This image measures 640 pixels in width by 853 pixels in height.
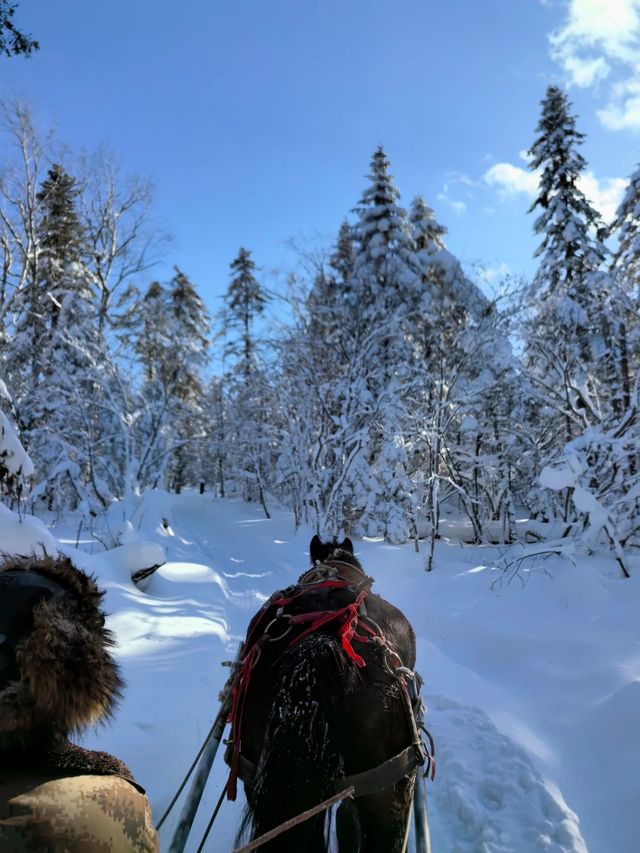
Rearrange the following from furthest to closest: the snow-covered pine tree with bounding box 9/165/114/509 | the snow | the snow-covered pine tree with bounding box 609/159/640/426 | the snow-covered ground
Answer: the snow-covered pine tree with bounding box 9/165/114/509 < the snow-covered pine tree with bounding box 609/159/640/426 < the snow < the snow-covered ground

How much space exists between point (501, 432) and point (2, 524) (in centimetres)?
1232

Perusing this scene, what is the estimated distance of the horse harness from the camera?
6.53ft

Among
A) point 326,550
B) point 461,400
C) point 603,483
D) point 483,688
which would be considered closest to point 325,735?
point 326,550

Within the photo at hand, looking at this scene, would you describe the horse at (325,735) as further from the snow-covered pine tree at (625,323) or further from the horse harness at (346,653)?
the snow-covered pine tree at (625,323)

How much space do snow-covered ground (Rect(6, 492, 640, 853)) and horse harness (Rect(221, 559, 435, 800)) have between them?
0.95 m

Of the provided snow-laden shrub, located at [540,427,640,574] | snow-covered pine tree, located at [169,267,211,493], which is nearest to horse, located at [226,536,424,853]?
snow-laden shrub, located at [540,427,640,574]

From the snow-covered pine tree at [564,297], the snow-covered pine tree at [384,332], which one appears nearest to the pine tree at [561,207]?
the snow-covered pine tree at [564,297]

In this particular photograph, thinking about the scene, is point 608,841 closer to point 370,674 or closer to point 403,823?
point 403,823

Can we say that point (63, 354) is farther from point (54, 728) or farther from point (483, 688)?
point (54, 728)

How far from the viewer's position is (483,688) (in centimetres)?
467

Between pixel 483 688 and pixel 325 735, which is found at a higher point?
pixel 325 735

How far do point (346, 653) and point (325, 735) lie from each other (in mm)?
340

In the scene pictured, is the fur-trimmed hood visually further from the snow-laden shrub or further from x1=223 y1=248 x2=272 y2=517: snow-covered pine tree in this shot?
x1=223 y1=248 x2=272 y2=517: snow-covered pine tree

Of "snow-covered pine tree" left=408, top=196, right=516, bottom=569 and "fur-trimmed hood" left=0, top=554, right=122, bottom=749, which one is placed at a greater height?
"snow-covered pine tree" left=408, top=196, right=516, bottom=569
